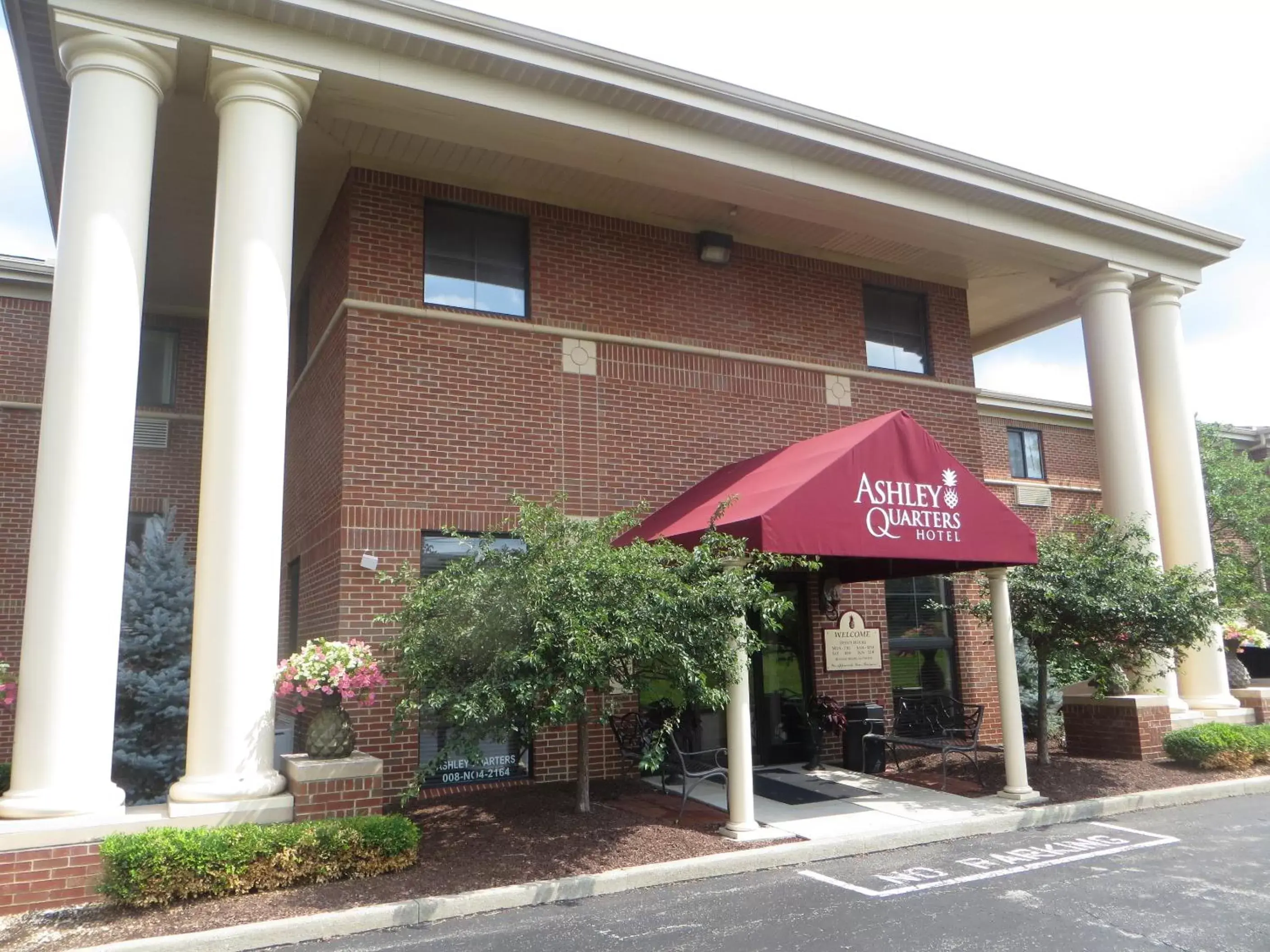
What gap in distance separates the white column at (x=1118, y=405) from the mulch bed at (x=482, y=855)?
312 inches

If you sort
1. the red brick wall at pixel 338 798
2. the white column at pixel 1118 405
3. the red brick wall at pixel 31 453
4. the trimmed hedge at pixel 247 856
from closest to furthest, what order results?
1. the trimmed hedge at pixel 247 856
2. the red brick wall at pixel 338 798
3. the white column at pixel 1118 405
4. the red brick wall at pixel 31 453

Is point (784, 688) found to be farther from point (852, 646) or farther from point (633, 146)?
point (633, 146)

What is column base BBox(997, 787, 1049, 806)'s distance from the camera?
9.77 metres

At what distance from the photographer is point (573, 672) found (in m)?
7.25

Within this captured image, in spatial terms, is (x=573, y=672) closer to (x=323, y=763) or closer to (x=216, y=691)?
(x=323, y=763)

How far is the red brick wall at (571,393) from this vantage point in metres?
10.5

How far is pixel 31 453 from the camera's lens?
14.3 meters

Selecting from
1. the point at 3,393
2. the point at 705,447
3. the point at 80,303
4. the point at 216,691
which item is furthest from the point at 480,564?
the point at 3,393

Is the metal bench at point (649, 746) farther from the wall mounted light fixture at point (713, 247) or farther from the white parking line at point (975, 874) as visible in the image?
the wall mounted light fixture at point (713, 247)

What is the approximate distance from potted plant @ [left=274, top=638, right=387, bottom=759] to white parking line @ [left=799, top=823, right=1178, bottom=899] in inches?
155

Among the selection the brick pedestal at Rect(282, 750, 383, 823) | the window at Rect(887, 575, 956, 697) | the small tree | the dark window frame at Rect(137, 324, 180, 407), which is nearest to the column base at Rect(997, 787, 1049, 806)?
the window at Rect(887, 575, 956, 697)

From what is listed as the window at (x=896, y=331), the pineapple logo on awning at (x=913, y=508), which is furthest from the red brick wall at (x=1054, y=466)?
the pineapple logo on awning at (x=913, y=508)

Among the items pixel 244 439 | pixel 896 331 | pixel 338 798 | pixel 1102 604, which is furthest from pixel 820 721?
pixel 244 439

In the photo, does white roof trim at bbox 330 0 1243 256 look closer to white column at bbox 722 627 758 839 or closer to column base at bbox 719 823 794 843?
white column at bbox 722 627 758 839
